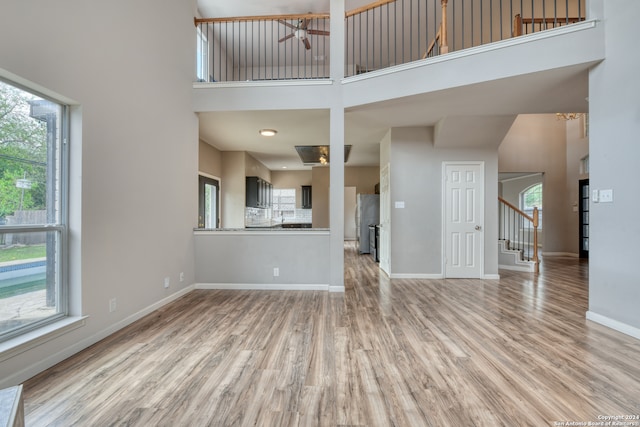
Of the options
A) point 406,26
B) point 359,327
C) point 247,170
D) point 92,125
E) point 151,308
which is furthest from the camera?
point 247,170

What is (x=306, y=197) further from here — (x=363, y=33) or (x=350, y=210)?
(x=363, y=33)

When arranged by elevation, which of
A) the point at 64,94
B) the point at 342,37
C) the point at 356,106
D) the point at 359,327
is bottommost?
the point at 359,327

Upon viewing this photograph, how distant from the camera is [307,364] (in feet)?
7.12

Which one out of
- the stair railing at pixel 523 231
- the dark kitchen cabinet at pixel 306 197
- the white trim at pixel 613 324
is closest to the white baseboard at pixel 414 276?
the stair railing at pixel 523 231

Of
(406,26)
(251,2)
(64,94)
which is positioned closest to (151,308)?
(64,94)

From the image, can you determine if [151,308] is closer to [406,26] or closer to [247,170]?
[247,170]

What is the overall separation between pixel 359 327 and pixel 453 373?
1.02 metres

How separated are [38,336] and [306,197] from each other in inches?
361

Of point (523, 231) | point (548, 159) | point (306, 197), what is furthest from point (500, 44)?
point (306, 197)

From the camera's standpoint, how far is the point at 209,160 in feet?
21.4

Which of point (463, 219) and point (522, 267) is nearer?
point (463, 219)

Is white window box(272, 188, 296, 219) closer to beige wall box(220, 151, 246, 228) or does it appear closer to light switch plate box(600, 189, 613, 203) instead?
beige wall box(220, 151, 246, 228)

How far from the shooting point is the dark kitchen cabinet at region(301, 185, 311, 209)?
10.9 metres

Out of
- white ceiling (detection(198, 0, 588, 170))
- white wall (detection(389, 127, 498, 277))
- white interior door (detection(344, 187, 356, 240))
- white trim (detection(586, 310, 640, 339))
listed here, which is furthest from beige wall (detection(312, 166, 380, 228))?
white trim (detection(586, 310, 640, 339))
